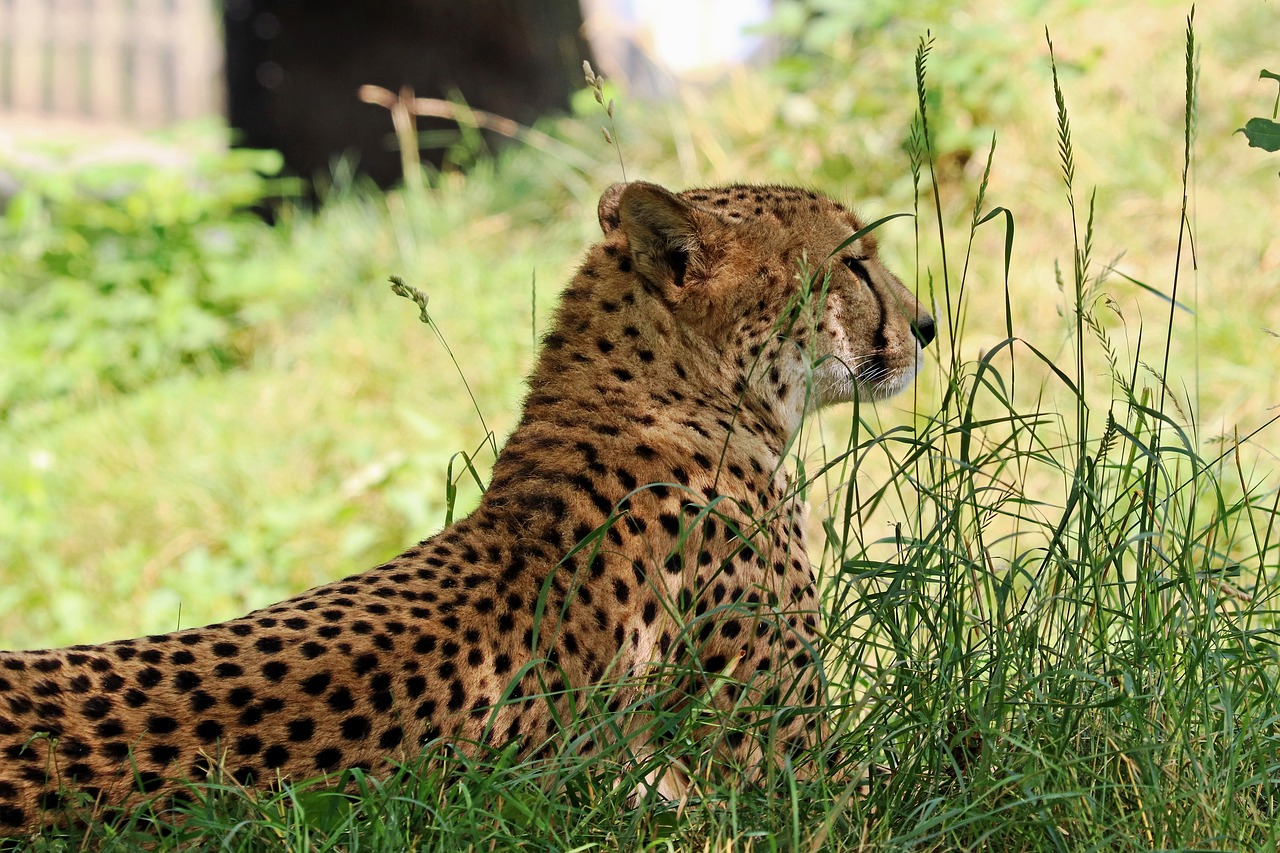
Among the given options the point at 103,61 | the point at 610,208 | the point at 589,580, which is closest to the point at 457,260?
the point at 610,208

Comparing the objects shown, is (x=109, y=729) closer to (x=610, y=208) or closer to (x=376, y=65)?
(x=610, y=208)

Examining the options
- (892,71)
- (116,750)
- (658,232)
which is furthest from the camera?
(892,71)

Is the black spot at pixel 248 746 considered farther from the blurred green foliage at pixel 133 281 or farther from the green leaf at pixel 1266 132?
the blurred green foliage at pixel 133 281

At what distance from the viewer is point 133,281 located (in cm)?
738

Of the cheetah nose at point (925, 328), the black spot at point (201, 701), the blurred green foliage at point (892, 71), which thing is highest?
the blurred green foliage at point (892, 71)

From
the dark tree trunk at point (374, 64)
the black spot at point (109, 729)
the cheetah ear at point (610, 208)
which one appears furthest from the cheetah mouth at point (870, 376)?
the dark tree trunk at point (374, 64)

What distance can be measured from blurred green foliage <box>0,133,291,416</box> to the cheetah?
4655 mm

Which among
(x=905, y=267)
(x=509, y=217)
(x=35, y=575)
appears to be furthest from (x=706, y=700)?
(x=509, y=217)

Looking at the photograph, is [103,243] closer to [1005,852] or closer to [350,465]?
[350,465]

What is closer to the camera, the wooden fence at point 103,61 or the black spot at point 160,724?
the black spot at point 160,724

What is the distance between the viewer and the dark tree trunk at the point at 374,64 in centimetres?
882

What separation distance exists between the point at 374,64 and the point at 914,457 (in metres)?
7.20

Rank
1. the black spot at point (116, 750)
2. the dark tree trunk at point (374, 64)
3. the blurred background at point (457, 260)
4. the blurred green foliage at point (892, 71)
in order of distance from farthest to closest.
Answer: the dark tree trunk at point (374, 64), the blurred green foliage at point (892, 71), the blurred background at point (457, 260), the black spot at point (116, 750)

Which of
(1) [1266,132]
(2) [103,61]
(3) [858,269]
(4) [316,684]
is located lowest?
(4) [316,684]
